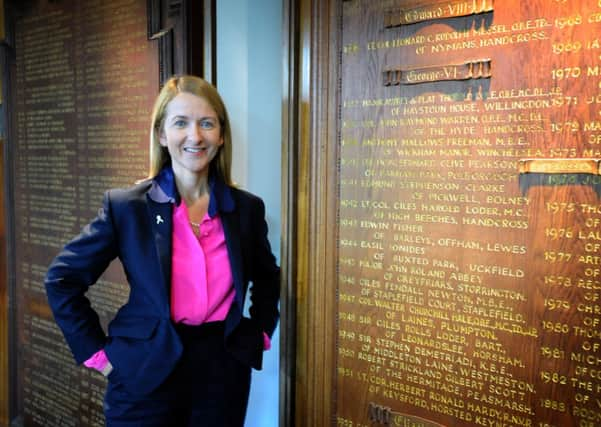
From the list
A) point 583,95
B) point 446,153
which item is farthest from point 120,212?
Answer: point 583,95

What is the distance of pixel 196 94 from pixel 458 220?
78 cm

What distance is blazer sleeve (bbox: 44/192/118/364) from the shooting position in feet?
5.04

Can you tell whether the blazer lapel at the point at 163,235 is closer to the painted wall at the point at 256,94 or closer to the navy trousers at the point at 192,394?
the navy trousers at the point at 192,394

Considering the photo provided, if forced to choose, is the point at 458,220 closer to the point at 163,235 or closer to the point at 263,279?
the point at 263,279

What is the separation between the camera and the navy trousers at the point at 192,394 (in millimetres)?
1543

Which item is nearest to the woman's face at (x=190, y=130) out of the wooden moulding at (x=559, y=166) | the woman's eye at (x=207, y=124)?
the woman's eye at (x=207, y=124)

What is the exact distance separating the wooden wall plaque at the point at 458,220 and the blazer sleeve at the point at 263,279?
0.44 ft

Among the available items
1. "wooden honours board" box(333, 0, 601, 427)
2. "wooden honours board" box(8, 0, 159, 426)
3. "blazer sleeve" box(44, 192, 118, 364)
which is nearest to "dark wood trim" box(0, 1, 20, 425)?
"wooden honours board" box(8, 0, 159, 426)

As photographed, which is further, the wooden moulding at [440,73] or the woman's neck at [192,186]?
the woman's neck at [192,186]

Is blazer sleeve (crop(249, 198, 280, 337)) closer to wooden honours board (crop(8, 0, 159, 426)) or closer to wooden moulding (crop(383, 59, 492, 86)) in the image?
wooden moulding (crop(383, 59, 492, 86))

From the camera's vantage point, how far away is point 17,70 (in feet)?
9.14

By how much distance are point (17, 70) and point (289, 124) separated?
1665 millimetres

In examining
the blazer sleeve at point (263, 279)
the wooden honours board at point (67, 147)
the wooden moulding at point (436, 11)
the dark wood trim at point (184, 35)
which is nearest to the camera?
the wooden moulding at point (436, 11)

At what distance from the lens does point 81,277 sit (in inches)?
62.2
